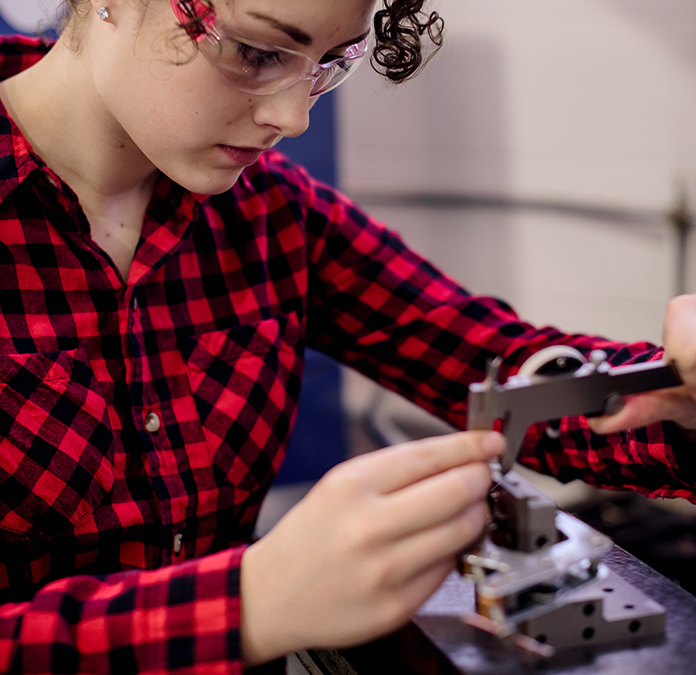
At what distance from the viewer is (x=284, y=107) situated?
867mm

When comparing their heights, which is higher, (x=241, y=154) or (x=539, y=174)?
(x=539, y=174)

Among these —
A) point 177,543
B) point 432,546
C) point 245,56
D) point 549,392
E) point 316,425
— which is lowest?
point 316,425

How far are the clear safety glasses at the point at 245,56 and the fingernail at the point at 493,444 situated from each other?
46 centimetres

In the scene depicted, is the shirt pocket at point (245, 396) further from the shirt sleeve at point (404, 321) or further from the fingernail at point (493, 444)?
the fingernail at point (493, 444)

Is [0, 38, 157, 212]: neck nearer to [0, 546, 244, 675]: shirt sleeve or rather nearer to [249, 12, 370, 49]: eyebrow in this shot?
[249, 12, 370, 49]: eyebrow

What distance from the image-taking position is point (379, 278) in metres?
1.27

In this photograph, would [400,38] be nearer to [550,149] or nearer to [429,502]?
[429,502]

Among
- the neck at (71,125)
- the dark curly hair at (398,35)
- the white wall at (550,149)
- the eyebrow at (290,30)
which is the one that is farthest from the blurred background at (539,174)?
the eyebrow at (290,30)

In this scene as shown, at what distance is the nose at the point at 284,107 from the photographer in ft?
2.84

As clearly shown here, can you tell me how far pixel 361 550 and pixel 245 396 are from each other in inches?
21.3

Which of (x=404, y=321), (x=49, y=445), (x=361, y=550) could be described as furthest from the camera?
(x=404, y=321)

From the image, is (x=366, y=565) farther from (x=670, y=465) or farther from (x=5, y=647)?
(x=670, y=465)

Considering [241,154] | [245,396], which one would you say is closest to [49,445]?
[245,396]

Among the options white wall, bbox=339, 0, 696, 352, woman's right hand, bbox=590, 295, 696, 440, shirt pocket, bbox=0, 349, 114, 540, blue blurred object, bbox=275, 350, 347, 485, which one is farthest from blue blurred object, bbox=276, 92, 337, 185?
woman's right hand, bbox=590, 295, 696, 440
